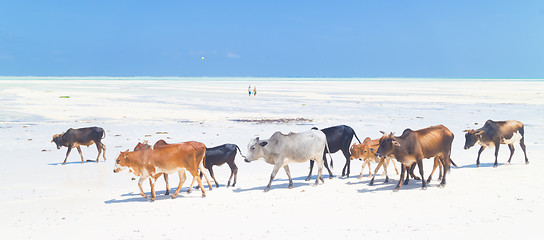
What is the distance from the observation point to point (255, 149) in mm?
12055

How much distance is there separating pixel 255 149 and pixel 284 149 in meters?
0.70

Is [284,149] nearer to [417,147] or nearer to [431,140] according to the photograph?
[417,147]

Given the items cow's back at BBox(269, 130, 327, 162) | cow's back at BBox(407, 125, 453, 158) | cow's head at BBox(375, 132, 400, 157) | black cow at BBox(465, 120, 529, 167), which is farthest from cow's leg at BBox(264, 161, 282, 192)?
black cow at BBox(465, 120, 529, 167)

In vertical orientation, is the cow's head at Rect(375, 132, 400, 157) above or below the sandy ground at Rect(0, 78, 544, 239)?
above

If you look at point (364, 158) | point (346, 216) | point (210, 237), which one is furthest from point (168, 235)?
point (364, 158)

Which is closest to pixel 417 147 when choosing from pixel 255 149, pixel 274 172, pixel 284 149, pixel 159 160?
pixel 284 149

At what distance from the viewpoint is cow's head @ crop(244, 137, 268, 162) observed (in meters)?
12.0

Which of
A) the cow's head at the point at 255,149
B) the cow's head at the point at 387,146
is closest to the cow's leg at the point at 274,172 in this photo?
the cow's head at the point at 255,149

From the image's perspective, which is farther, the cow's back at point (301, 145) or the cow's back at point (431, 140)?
the cow's back at point (301, 145)

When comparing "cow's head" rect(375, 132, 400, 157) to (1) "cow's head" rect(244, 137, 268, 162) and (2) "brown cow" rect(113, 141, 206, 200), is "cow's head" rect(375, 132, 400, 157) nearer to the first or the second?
(1) "cow's head" rect(244, 137, 268, 162)

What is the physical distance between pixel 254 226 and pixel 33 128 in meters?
19.3

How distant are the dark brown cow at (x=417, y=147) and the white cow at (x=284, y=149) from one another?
1730 mm

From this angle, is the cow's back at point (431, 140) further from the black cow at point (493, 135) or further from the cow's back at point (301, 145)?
the black cow at point (493, 135)

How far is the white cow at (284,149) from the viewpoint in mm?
12047
